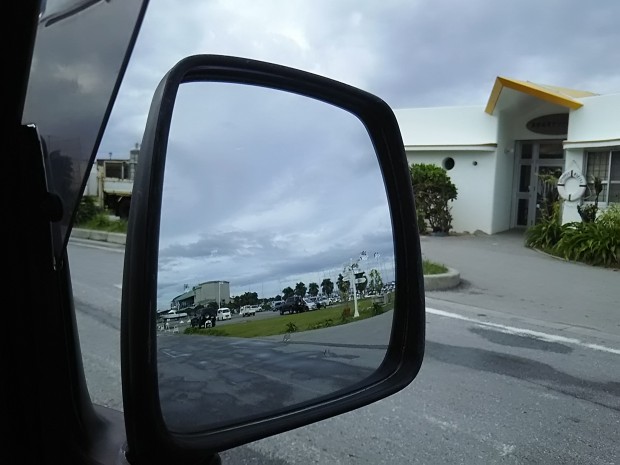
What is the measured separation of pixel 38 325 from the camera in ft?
4.38

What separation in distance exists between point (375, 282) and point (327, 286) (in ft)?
0.60

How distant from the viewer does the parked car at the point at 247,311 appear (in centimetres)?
115

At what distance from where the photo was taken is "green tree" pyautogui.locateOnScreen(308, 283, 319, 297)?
133cm

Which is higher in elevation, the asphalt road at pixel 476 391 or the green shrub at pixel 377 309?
the green shrub at pixel 377 309

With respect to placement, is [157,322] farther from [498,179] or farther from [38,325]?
[498,179]

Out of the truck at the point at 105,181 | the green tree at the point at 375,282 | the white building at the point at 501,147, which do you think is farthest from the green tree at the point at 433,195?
the green tree at the point at 375,282

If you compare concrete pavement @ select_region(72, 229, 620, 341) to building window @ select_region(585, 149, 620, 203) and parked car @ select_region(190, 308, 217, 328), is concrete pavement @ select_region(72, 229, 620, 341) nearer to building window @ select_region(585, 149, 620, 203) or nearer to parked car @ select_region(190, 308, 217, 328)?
building window @ select_region(585, 149, 620, 203)

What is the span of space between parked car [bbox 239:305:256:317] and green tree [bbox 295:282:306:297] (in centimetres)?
14

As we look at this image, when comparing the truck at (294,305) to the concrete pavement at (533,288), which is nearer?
the truck at (294,305)

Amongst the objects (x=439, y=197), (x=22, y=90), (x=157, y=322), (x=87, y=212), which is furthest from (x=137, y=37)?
(x=439, y=197)

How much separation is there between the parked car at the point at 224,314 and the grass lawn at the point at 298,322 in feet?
0.08

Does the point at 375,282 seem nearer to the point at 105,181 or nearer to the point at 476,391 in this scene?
the point at 105,181

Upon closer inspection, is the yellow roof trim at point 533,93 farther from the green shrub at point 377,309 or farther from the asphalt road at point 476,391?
the green shrub at point 377,309

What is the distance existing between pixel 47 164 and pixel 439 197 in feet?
56.2
